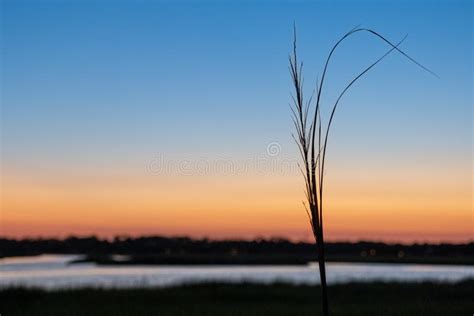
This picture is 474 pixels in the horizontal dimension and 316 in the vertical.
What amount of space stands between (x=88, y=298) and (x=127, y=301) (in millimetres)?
1578

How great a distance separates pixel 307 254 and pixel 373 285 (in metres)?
87.5

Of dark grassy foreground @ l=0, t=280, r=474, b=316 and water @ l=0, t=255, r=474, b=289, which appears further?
water @ l=0, t=255, r=474, b=289

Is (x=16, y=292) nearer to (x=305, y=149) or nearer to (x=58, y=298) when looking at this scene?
(x=58, y=298)

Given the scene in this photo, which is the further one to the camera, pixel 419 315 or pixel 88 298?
pixel 88 298

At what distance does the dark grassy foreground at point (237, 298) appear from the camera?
19.3 meters

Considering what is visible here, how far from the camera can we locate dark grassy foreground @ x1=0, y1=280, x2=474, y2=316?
1931 centimetres

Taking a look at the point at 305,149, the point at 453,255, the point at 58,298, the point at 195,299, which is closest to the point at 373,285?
the point at 195,299

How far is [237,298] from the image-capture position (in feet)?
81.3

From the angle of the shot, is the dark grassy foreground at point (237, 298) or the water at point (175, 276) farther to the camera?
the water at point (175, 276)

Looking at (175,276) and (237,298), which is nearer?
(237,298)

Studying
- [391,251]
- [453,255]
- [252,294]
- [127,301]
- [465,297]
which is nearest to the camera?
A: [127,301]

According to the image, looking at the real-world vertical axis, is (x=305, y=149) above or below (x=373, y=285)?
above

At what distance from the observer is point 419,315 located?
14258 mm

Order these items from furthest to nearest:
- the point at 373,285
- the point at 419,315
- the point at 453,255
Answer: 1. the point at 453,255
2. the point at 373,285
3. the point at 419,315
